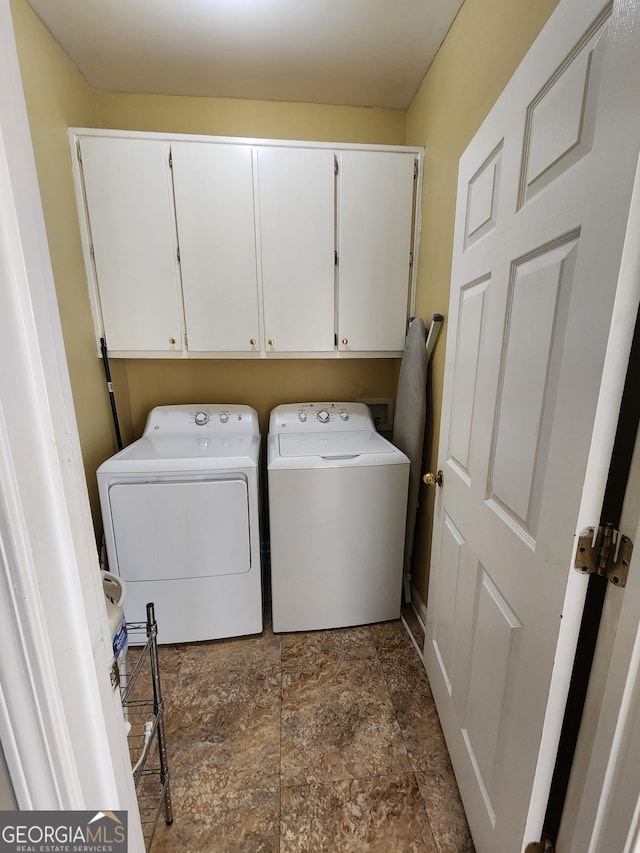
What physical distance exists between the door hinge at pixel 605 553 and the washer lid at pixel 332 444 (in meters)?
1.08

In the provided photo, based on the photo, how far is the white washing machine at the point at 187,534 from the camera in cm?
155

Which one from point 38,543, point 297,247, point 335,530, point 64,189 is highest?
point 64,189

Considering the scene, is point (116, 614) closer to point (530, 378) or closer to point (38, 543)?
point (38, 543)

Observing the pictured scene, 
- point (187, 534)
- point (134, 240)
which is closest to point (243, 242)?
point (134, 240)

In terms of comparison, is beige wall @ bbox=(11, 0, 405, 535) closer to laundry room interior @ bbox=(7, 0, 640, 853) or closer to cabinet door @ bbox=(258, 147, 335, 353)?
laundry room interior @ bbox=(7, 0, 640, 853)

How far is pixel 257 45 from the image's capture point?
1505mm

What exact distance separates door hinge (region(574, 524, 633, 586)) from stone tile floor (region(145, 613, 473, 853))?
1060 mm

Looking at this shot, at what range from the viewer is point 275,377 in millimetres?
2189

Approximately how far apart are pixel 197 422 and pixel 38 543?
1.59 metres

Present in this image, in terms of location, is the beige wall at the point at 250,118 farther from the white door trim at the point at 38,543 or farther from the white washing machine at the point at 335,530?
the white door trim at the point at 38,543

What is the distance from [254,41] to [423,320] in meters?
1.35

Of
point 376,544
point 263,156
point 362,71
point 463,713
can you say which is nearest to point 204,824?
point 463,713

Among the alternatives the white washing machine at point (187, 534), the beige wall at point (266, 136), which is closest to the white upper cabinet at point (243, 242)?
the beige wall at point (266, 136)

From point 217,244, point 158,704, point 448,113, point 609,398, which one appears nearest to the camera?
point 609,398
